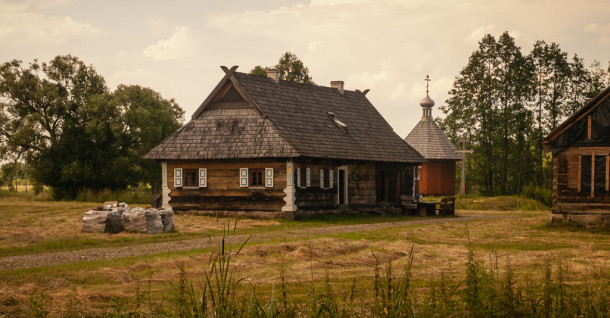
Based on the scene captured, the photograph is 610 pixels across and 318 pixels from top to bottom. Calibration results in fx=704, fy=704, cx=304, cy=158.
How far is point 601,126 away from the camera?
2442cm

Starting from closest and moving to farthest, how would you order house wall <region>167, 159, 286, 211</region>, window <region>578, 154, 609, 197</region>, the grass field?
the grass field < window <region>578, 154, 609, 197</region> < house wall <region>167, 159, 286, 211</region>

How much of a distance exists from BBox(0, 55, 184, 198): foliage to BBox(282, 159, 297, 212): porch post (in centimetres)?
1956

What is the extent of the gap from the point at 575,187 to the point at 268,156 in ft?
39.2

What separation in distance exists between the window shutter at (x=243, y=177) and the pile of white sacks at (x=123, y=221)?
8.08 meters

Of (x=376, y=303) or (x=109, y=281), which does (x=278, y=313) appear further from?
(x=109, y=281)

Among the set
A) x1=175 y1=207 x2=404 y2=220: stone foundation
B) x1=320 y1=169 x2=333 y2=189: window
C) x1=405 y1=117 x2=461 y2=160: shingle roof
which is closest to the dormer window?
x1=320 y1=169 x2=333 y2=189: window

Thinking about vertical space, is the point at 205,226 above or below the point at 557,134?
below

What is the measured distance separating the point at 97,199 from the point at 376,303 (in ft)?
124

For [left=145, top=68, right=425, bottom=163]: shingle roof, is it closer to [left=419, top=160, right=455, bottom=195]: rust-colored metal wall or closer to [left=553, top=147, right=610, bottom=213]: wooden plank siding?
[left=553, top=147, right=610, bottom=213]: wooden plank siding

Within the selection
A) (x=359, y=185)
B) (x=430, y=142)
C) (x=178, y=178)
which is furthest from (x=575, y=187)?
(x=430, y=142)

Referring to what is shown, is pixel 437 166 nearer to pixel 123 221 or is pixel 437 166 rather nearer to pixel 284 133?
pixel 284 133

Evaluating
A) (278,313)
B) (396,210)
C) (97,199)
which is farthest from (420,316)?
(97,199)

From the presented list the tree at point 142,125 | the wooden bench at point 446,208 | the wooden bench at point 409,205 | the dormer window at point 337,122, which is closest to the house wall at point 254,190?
the dormer window at point 337,122

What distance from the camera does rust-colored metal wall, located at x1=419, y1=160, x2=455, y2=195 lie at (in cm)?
5053
